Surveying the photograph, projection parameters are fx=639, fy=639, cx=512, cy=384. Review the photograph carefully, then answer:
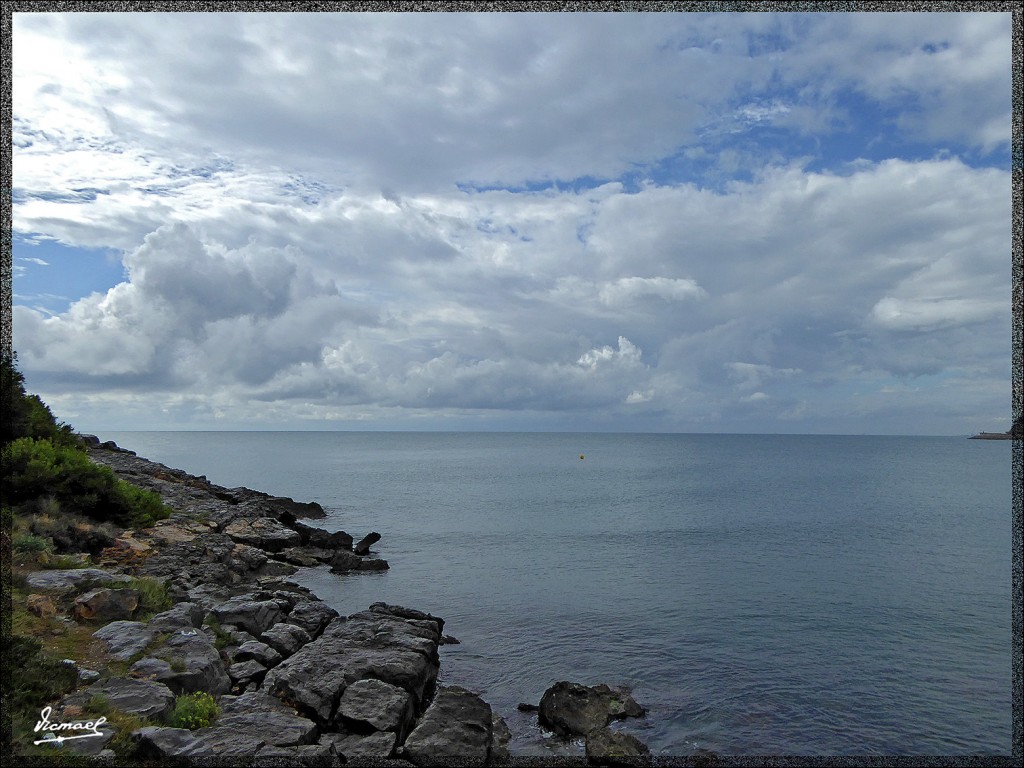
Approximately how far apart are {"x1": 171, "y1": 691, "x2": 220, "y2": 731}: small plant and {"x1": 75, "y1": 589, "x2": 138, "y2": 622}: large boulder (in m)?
4.36

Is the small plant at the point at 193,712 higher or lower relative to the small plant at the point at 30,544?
lower

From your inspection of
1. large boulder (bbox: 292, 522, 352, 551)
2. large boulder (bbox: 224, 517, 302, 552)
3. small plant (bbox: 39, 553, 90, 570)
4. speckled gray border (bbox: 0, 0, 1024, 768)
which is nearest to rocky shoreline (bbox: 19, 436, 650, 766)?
small plant (bbox: 39, 553, 90, 570)

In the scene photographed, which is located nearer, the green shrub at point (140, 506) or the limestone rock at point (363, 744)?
the limestone rock at point (363, 744)

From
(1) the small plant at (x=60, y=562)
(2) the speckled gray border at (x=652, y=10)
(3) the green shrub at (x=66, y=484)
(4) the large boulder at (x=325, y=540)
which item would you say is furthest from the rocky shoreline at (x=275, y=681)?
(4) the large boulder at (x=325, y=540)

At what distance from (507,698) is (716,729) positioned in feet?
20.7

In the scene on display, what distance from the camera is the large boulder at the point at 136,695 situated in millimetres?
10445

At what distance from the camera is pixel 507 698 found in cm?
2025

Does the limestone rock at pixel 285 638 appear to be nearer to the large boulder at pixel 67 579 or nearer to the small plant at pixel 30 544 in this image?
the large boulder at pixel 67 579

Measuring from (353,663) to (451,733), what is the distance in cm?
356

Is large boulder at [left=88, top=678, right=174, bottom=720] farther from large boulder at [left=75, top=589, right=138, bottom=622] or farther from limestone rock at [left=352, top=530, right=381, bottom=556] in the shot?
limestone rock at [left=352, top=530, right=381, bottom=556]

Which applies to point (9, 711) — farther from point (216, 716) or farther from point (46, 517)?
point (46, 517)

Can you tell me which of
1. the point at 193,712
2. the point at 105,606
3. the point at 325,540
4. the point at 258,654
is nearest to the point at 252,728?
the point at 193,712

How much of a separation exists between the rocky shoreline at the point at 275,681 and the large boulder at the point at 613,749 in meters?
0.05

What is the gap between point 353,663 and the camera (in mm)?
16406
